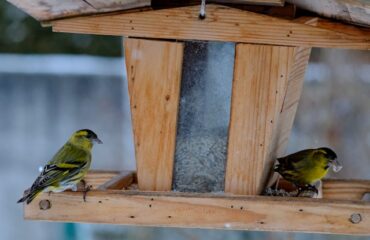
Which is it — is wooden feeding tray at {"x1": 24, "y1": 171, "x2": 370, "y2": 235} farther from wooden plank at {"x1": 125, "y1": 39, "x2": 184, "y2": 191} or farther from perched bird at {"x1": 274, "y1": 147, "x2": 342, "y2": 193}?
perched bird at {"x1": 274, "y1": 147, "x2": 342, "y2": 193}

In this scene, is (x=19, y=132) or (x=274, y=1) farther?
(x=19, y=132)

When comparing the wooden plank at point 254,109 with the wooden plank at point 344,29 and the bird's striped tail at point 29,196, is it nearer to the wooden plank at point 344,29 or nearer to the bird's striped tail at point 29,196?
the wooden plank at point 344,29

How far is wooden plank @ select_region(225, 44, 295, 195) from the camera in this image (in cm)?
335

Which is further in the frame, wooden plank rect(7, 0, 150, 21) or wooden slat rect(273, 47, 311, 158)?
wooden slat rect(273, 47, 311, 158)

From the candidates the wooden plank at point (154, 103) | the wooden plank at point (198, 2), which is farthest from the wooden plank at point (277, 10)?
the wooden plank at point (154, 103)

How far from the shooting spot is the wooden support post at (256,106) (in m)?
3.35

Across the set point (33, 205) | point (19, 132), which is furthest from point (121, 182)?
point (19, 132)

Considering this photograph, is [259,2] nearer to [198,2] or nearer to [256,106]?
[198,2]

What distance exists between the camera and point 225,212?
126 inches

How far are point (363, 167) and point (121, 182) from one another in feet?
9.39

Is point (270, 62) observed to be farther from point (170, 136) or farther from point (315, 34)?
point (170, 136)

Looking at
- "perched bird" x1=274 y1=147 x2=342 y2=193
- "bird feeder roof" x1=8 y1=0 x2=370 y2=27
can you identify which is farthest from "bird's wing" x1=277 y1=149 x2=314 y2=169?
"bird feeder roof" x1=8 y1=0 x2=370 y2=27

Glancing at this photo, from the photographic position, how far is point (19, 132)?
8.20m

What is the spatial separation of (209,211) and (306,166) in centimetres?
95
